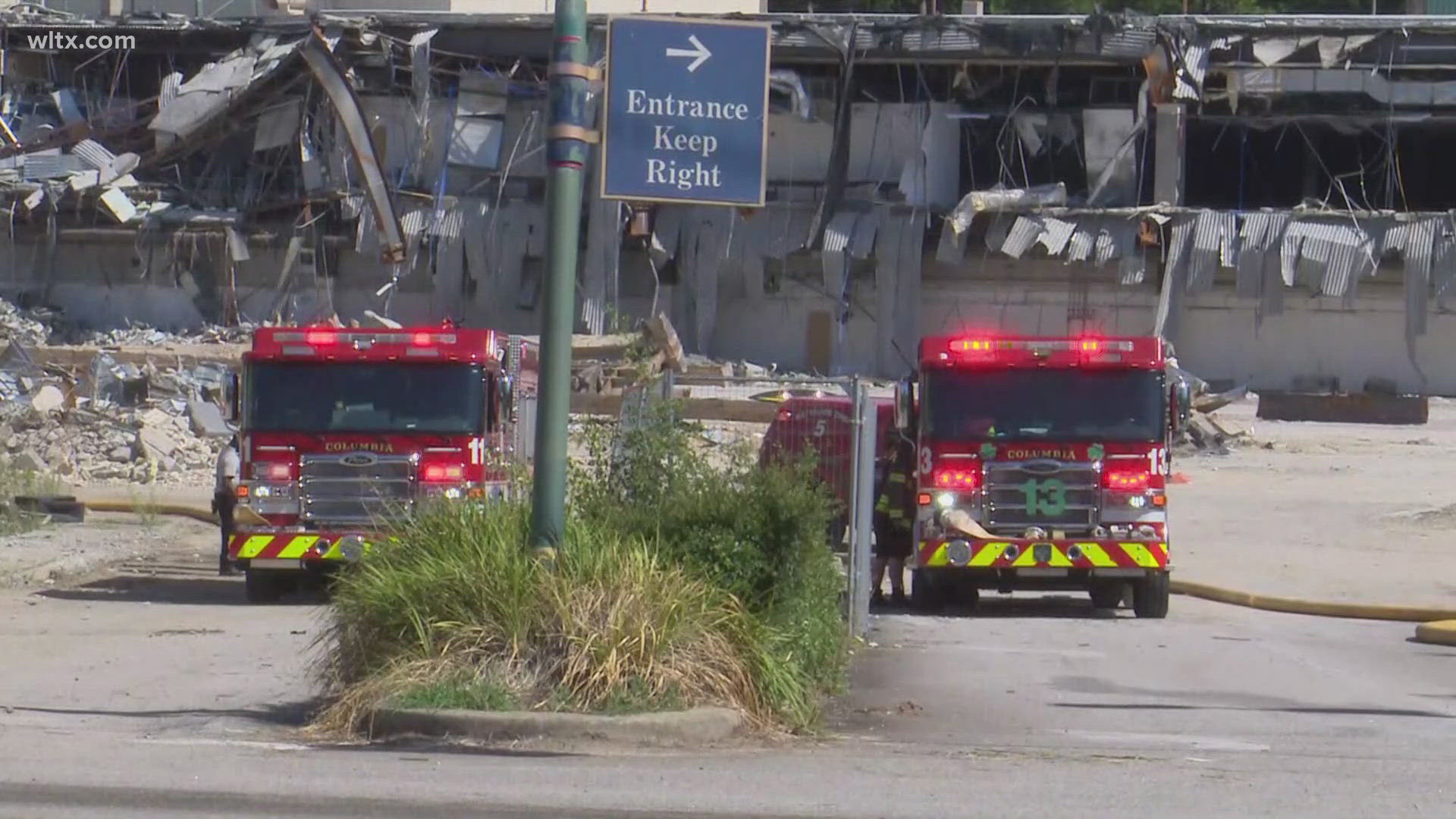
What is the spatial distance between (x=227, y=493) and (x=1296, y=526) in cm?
1394

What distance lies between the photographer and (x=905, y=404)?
17594 mm

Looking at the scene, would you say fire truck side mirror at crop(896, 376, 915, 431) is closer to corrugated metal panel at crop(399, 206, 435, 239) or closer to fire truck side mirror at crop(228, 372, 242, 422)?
fire truck side mirror at crop(228, 372, 242, 422)

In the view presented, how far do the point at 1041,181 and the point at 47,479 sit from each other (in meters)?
25.0

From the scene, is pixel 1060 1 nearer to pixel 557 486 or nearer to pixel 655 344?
pixel 655 344

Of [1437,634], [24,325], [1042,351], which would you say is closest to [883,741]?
[1042,351]

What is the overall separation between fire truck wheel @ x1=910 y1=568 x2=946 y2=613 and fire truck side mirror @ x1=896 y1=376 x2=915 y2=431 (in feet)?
4.79

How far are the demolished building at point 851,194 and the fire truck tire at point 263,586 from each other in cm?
2328

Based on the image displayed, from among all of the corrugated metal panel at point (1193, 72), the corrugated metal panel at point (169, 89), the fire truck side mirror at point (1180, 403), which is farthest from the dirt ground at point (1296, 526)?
the corrugated metal panel at point (169, 89)

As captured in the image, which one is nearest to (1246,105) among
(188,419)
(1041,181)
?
(1041,181)

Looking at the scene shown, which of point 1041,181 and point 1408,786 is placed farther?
point 1041,181

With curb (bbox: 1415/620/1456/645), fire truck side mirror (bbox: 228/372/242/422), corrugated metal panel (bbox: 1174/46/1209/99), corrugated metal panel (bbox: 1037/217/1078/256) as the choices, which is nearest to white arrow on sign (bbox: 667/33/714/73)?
fire truck side mirror (bbox: 228/372/242/422)

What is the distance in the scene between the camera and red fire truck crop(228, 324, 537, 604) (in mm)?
17453

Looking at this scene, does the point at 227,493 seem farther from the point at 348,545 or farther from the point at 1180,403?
the point at 1180,403

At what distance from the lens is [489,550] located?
1068cm
